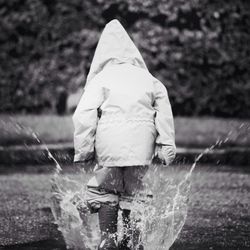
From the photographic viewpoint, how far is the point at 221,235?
5.65 m

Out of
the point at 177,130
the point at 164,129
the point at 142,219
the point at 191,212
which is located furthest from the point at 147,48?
the point at 164,129

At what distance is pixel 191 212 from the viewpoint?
6703 mm

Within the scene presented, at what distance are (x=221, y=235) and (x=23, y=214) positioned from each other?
1879mm

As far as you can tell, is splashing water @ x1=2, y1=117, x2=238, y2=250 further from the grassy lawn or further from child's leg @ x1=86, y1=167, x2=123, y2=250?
the grassy lawn

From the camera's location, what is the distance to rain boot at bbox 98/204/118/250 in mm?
4520

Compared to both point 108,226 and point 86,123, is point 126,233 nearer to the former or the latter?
point 108,226

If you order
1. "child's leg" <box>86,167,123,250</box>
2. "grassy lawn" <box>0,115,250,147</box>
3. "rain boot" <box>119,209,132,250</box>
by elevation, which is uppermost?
"child's leg" <box>86,167,123,250</box>

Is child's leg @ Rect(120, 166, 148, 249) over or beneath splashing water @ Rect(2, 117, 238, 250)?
over

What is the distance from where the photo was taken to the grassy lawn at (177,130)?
11947 millimetres

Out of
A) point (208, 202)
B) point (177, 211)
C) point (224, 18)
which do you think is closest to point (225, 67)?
point (224, 18)

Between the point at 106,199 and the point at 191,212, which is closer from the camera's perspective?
the point at 106,199

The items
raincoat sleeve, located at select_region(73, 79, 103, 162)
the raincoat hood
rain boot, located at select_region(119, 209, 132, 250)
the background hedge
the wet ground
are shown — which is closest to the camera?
raincoat sleeve, located at select_region(73, 79, 103, 162)

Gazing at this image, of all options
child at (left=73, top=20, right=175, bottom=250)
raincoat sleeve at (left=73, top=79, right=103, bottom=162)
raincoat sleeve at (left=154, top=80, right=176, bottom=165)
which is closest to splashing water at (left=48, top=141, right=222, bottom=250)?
child at (left=73, top=20, right=175, bottom=250)

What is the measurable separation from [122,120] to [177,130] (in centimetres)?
835
